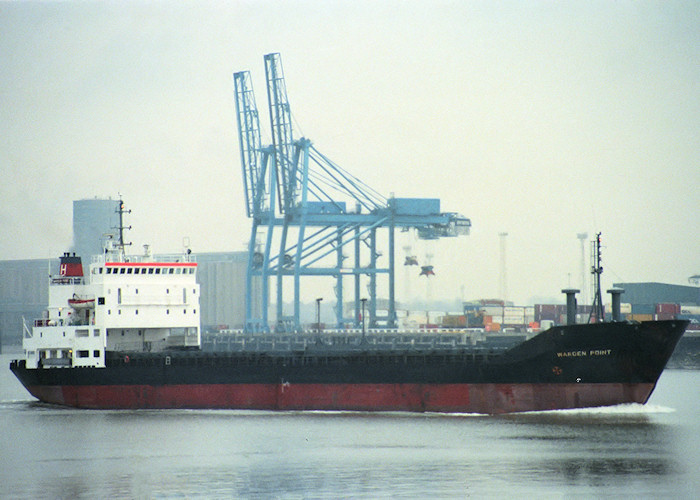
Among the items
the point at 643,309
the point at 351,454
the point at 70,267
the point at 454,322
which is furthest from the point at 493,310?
the point at 351,454

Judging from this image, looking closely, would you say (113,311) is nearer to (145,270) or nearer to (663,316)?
(145,270)

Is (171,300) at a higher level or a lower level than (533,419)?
higher

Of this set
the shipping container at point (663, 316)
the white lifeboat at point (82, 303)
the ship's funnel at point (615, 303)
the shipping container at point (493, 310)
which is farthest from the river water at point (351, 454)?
the shipping container at point (493, 310)

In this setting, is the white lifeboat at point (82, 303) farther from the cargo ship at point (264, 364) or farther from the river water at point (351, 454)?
the river water at point (351, 454)

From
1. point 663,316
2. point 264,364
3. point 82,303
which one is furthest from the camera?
point 663,316

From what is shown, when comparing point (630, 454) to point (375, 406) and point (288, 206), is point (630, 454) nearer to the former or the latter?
point (375, 406)

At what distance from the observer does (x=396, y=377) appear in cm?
3875

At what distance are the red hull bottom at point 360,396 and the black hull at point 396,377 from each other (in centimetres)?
4

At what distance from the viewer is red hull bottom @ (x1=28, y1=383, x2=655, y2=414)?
36594mm

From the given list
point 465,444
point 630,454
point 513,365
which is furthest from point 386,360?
point 630,454

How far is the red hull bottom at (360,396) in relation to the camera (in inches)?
1441

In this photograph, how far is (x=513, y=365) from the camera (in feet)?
122

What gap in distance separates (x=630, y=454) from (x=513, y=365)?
27.9 ft

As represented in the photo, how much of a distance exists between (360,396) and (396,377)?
155 centimetres
